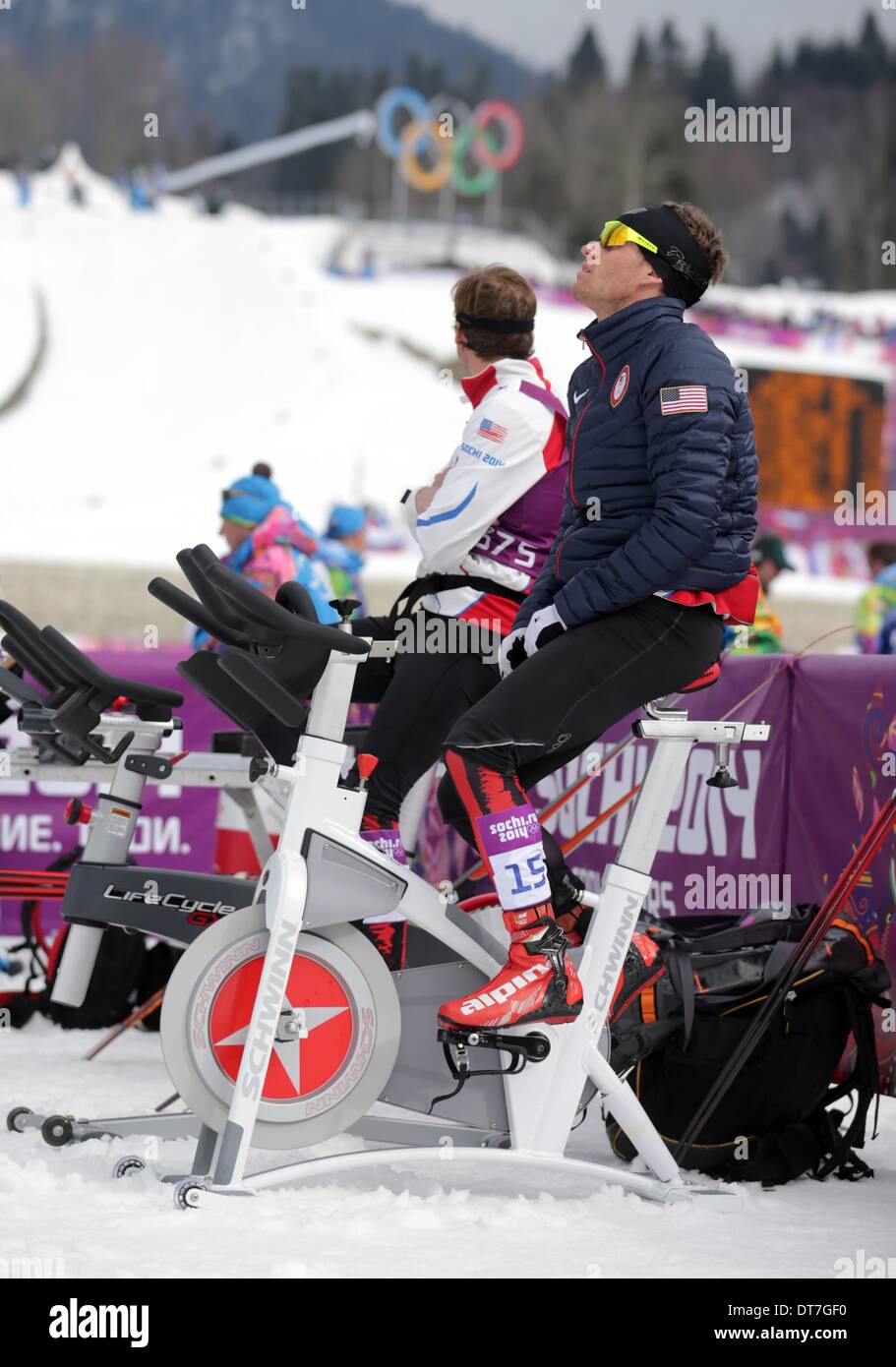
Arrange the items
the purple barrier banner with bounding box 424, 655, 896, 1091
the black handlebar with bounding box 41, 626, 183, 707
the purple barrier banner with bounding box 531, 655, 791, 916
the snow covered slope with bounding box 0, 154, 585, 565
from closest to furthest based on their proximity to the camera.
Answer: the black handlebar with bounding box 41, 626, 183, 707
the purple barrier banner with bounding box 424, 655, 896, 1091
the purple barrier banner with bounding box 531, 655, 791, 916
the snow covered slope with bounding box 0, 154, 585, 565

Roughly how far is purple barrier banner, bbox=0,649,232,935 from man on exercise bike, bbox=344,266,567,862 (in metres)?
3.32

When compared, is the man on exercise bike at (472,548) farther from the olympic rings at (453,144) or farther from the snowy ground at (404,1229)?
the olympic rings at (453,144)

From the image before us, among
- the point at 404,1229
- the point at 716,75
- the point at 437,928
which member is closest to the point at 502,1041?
the point at 437,928

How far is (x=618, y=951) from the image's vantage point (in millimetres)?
3732

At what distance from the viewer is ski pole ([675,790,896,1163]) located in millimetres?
3848

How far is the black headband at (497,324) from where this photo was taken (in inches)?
171

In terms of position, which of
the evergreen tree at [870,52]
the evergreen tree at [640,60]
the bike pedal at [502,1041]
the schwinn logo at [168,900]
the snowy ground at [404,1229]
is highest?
the evergreen tree at [870,52]

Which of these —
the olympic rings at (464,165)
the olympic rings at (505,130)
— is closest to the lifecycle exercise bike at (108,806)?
the olympic rings at (464,165)

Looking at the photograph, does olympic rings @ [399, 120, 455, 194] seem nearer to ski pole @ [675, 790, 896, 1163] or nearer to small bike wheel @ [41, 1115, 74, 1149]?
ski pole @ [675, 790, 896, 1163]

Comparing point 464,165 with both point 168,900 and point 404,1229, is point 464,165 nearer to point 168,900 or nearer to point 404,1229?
point 168,900

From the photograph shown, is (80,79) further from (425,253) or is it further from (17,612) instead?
(17,612)

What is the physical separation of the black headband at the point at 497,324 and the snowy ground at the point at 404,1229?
219cm

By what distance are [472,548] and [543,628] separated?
64 centimetres

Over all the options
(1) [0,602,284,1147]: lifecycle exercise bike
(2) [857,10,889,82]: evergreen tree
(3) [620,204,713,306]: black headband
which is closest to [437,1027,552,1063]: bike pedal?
(1) [0,602,284,1147]: lifecycle exercise bike
